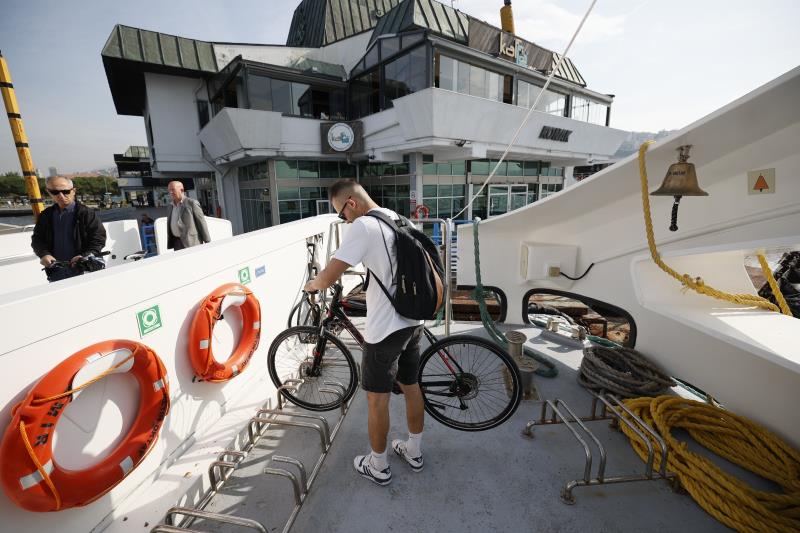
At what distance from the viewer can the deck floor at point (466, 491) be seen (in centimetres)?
187

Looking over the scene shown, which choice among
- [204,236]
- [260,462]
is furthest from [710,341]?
[204,236]

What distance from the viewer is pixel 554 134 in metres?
17.0

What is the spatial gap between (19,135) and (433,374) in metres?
7.01

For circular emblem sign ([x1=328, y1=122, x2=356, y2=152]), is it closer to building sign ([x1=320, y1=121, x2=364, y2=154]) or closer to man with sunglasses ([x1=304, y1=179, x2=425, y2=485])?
building sign ([x1=320, y1=121, x2=364, y2=154])

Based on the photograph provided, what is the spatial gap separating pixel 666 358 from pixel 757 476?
102cm

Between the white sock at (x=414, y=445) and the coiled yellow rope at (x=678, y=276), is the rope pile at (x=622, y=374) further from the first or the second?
the white sock at (x=414, y=445)

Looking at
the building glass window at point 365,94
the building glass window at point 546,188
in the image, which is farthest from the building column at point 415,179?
the building glass window at point 546,188

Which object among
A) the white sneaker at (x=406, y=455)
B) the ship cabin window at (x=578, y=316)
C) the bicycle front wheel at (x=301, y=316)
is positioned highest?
the bicycle front wheel at (x=301, y=316)

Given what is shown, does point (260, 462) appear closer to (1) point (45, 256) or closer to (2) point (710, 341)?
(1) point (45, 256)

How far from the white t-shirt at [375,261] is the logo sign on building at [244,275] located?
3.79ft

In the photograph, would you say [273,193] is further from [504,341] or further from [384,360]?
[384,360]

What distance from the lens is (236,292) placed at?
2369mm

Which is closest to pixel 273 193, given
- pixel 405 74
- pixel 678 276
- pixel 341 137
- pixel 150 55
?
pixel 341 137

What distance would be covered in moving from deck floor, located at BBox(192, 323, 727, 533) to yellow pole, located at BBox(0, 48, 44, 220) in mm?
5449
